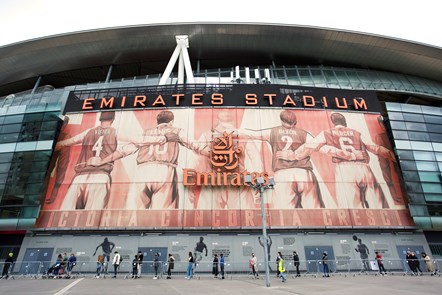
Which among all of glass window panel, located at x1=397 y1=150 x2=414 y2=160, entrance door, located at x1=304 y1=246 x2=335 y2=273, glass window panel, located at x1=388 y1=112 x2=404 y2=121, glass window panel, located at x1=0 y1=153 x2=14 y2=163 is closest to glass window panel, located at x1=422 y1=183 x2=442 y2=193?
glass window panel, located at x1=397 y1=150 x2=414 y2=160

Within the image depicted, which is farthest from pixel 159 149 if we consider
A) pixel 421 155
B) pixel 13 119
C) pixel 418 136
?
pixel 418 136

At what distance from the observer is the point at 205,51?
41938 mm

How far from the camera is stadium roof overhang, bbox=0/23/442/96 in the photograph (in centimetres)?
3859

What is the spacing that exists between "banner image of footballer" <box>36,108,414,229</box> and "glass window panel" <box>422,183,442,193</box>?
6.98ft

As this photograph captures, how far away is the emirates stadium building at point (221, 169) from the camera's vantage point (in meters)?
25.6

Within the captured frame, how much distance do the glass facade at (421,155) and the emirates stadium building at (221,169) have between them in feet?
0.46

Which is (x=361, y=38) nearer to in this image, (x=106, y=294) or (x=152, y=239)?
(x=152, y=239)

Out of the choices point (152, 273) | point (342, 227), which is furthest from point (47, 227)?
point (342, 227)

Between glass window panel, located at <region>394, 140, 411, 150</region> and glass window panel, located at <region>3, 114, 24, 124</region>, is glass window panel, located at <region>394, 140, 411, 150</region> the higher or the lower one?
the lower one

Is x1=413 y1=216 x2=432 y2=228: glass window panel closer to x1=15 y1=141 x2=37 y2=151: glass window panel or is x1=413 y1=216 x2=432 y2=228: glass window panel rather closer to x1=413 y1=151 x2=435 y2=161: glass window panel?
x1=413 y1=151 x2=435 y2=161: glass window panel

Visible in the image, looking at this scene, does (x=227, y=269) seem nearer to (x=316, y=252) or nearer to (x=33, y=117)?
(x=316, y=252)

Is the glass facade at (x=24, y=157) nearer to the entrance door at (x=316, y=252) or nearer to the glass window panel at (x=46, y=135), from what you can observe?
the glass window panel at (x=46, y=135)

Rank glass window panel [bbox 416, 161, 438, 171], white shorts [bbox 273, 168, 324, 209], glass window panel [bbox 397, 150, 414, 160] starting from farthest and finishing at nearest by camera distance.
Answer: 1. glass window panel [bbox 397, 150, 414, 160]
2. glass window panel [bbox 416, 161, 438, 171]
3. white shorts [bbox 273, 168, 324, 209]

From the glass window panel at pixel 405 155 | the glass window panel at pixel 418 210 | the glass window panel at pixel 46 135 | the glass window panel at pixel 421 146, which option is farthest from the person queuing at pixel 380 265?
the glass window panel at pixel 46 135
